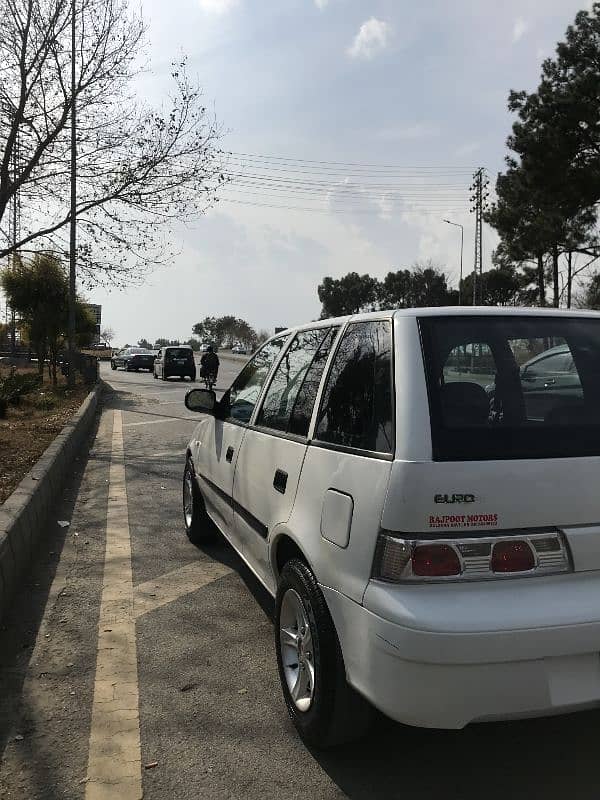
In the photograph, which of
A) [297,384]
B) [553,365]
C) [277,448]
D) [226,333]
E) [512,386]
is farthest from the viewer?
[226,333]

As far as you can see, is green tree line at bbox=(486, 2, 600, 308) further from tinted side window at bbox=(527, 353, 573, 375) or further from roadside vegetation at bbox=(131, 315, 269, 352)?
roadside vegetation at bbox=(131, 315, 269, 352)

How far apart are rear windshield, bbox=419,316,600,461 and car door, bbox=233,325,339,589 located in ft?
2.28

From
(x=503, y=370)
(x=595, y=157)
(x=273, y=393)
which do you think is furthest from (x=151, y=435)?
(x=595, y=157)

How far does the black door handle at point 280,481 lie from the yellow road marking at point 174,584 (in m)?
1.53

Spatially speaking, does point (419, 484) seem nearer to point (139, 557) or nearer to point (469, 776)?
point (469, 776)

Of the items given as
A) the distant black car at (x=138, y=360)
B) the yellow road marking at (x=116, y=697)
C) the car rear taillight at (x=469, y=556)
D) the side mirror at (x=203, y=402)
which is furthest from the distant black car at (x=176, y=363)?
the car rear taillight at (x=469, y=556)

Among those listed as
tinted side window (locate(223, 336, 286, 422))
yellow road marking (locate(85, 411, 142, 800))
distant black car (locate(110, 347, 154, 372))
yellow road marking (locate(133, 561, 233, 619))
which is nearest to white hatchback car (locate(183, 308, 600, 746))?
yellow road marking (locate(85, 411, 142, 800))

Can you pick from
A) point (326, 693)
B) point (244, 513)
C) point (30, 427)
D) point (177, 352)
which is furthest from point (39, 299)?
point (326, 693)

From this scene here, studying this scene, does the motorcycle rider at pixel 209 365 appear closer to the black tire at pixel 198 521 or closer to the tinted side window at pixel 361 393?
the black tire at pixel 198 521

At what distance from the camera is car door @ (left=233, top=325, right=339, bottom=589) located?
3.12 metres

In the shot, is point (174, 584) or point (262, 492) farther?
point (174, 584)

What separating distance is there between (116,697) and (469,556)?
188 cm

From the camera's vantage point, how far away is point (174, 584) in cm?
466

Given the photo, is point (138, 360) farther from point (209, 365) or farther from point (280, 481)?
point (280, 481)
